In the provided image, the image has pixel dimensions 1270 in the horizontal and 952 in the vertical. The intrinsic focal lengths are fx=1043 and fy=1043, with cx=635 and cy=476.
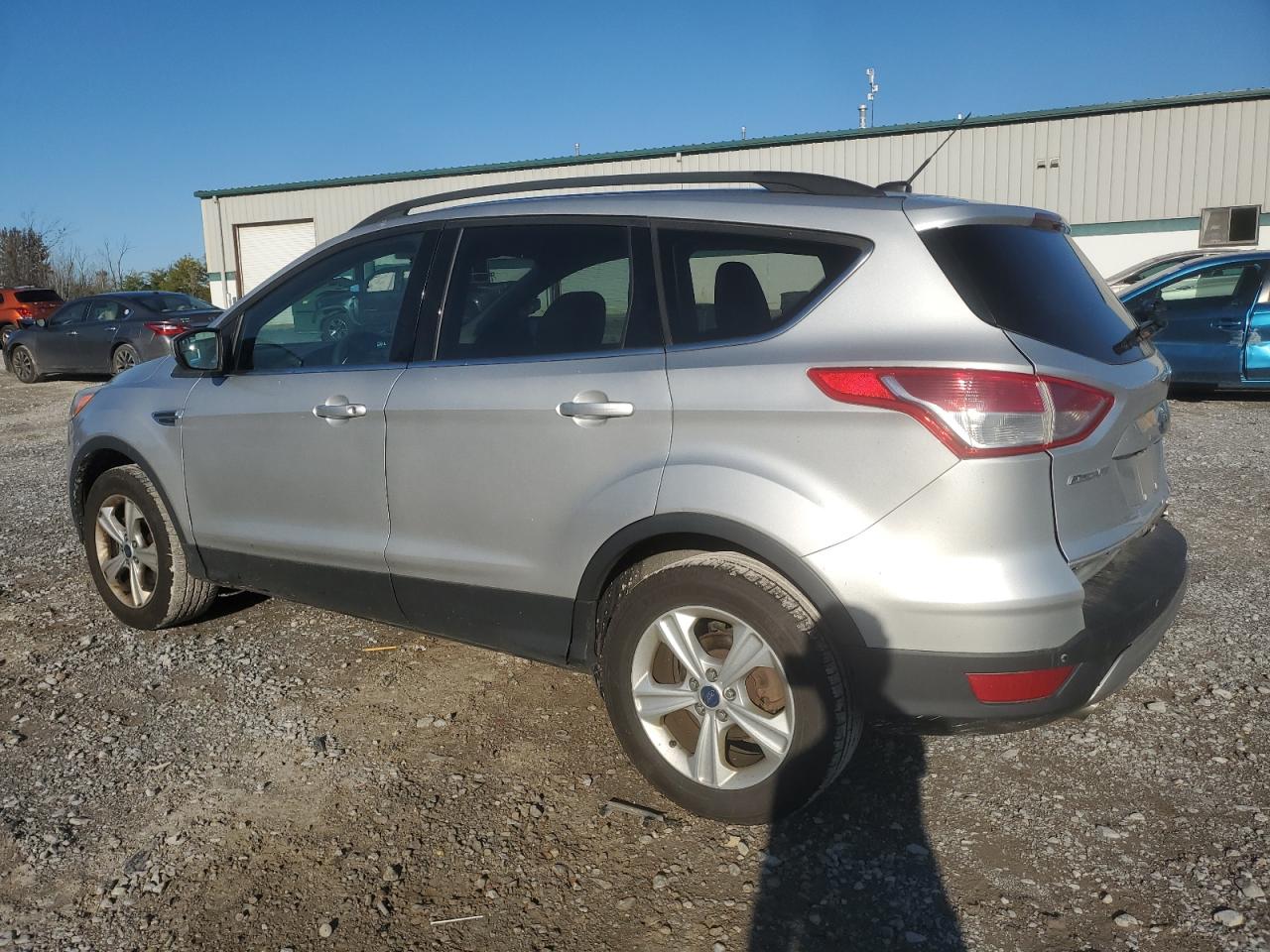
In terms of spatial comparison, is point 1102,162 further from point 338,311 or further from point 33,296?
point 33,296

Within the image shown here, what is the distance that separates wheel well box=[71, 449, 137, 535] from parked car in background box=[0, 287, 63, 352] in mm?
24378

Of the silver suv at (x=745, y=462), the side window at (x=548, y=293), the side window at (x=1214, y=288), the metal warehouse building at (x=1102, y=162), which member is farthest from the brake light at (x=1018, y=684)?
the metal warehouse building at (x=1102, y=162)

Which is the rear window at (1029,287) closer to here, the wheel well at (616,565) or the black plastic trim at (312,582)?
the wheel well at (616,565)

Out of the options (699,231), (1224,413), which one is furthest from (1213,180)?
(699,231)

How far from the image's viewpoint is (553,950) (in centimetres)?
249

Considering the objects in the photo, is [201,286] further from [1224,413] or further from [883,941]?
[883,941]

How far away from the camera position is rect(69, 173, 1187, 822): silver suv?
2.56 meters

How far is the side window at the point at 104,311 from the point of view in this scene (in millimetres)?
15914

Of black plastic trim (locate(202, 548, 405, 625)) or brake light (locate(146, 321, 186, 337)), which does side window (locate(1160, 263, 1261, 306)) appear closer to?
black plastic trim (locate(202, 548, 405, 625))

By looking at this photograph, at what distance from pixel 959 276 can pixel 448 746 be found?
222 centimetres

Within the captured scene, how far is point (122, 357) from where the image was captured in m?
15.5

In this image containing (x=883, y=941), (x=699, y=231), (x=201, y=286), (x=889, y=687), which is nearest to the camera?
(x=883, y=941)

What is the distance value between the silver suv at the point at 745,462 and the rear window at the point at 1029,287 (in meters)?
0.01

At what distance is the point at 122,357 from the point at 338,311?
1326 cm
